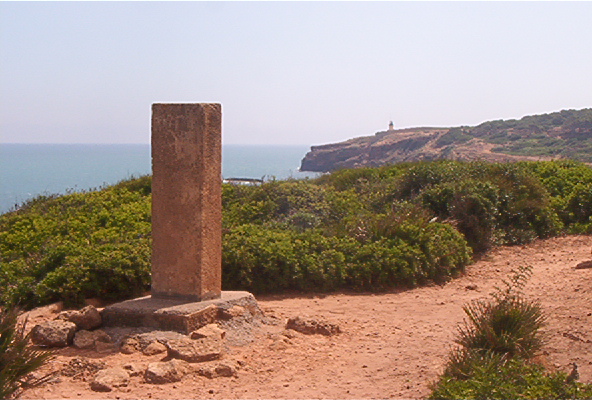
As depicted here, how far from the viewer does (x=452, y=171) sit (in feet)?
47.2

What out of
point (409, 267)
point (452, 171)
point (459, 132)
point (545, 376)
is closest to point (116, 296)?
point (409, 267)

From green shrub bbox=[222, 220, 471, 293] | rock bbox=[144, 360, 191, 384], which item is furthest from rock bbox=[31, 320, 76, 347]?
green shrub bbox=[222, 220, 471, 293]

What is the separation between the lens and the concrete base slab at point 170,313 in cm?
679

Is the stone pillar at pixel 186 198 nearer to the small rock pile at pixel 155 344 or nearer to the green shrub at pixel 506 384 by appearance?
the small rock pile at pixel 155 344

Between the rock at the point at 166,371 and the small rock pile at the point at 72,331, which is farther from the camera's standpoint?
the small rock pile at the point at 72,331

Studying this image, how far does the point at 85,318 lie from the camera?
7.03 m

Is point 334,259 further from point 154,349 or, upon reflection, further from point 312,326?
point 154,349

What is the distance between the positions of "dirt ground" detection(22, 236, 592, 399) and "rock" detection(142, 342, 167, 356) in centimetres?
7

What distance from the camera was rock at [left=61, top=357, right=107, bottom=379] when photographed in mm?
5898

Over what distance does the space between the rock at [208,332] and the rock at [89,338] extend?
0.95 meters

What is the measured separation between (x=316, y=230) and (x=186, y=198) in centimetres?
407


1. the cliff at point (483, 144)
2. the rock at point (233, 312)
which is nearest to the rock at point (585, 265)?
the rock at point (233, 312)

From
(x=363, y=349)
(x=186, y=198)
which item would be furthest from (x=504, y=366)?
(x=186, y=198)

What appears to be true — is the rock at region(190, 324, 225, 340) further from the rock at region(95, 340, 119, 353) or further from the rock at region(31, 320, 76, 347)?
the rock at region(31, 320, 76, 347)
